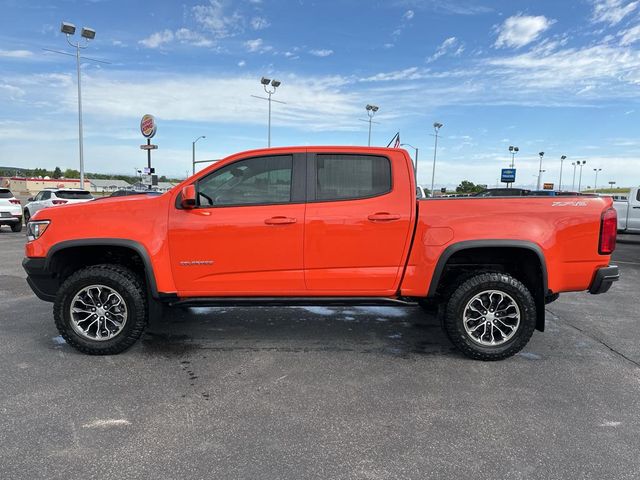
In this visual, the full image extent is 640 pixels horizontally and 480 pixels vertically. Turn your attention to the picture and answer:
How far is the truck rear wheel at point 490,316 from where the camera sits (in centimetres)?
419

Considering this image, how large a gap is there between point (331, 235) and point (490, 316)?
1646mm

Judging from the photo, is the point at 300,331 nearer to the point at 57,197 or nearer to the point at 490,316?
the point at 490,316

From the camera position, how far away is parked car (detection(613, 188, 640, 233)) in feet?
47.2

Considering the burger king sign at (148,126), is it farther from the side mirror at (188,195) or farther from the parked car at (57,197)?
the side mirror at (188,195)

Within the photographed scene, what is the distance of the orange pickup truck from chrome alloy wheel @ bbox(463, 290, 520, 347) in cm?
1

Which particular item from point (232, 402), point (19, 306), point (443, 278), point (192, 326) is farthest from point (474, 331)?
point (19, 306)

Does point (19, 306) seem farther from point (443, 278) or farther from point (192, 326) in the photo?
point (443, 278)

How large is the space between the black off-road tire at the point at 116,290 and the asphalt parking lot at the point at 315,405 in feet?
0.44

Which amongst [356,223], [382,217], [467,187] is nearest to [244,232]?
[356,223]

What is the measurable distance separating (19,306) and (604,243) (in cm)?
677

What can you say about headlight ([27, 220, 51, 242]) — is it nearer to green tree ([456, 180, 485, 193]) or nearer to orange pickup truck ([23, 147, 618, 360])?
orange pickup truck ([23, 147, 618, 360])

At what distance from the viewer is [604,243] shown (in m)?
4.11

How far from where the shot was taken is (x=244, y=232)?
163 inches

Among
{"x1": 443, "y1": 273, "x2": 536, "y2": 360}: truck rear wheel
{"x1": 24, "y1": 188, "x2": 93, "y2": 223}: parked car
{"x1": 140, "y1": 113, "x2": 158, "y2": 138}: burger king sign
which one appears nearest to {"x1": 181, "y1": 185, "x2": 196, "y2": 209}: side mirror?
{"x1": 443, "y1": 273, "x2": 536, "y2": 360}: truck rear wheel
